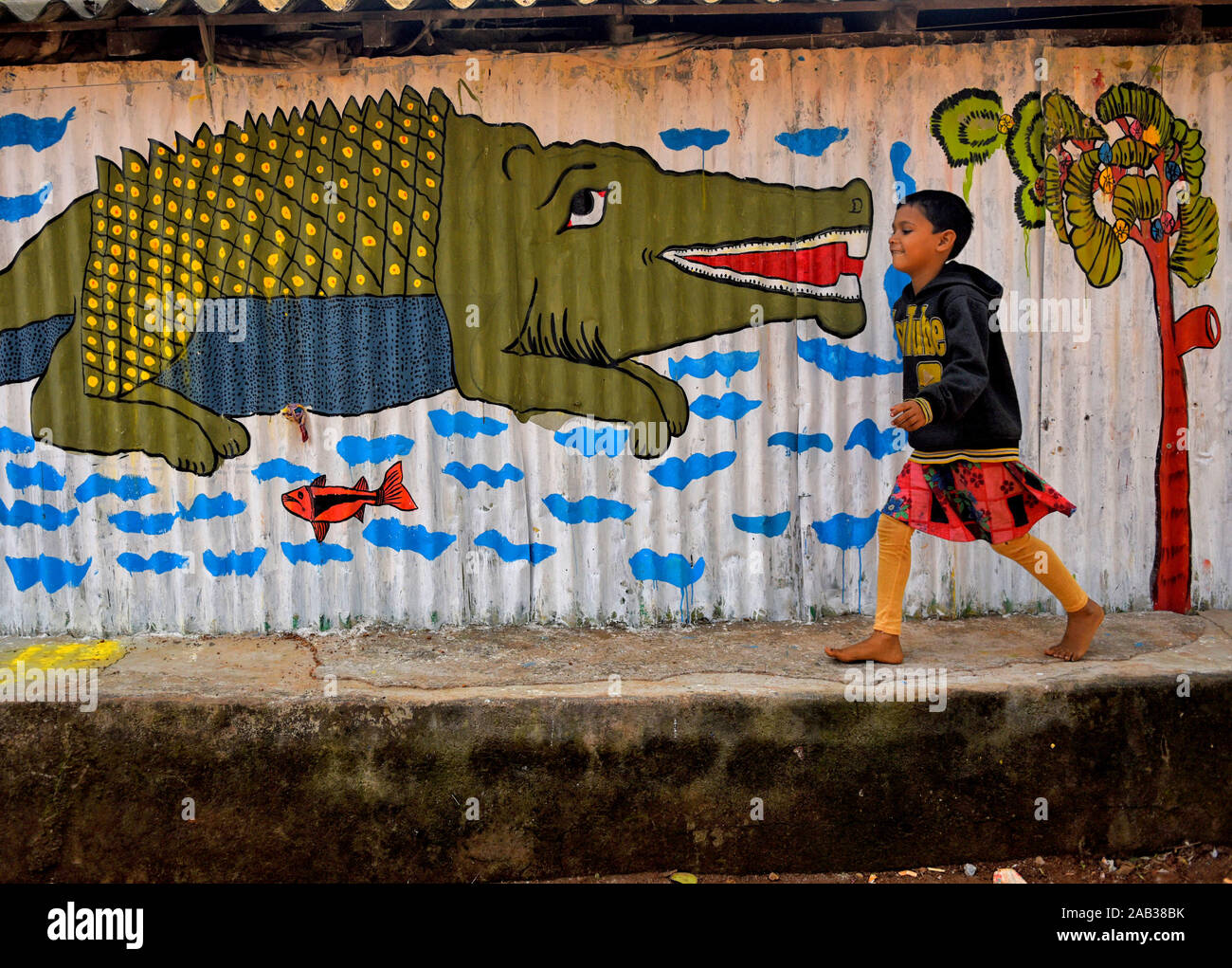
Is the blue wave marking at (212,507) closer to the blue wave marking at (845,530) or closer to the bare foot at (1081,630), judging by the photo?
the blue wave marking at (845,530)

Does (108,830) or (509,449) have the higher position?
(509,449)

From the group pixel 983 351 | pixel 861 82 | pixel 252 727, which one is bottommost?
pixel 252 727

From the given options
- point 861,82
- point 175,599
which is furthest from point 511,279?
point 175,599

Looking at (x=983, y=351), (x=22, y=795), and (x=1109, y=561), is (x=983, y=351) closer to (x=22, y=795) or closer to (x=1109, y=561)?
(x=1109, y=561)

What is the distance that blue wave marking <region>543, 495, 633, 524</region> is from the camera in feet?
13.9

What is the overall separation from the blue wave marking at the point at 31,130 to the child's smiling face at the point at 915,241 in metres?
3.44

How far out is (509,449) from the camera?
4.22 meters

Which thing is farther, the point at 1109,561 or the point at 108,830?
the point at 1109,561

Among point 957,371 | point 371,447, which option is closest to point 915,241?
point 957,371

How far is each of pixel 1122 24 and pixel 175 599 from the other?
4.76 meters

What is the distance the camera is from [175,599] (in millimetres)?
4270

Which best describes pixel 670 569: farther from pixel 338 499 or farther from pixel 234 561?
pixel 234 561

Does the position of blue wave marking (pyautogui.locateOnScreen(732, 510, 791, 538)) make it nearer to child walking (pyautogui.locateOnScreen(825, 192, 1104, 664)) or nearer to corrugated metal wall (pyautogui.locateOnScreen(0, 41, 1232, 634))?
corrugated metal wall (pyautogui.locateOnScreen(0, 41, 1232, 634))

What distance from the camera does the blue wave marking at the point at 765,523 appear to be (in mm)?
4270
